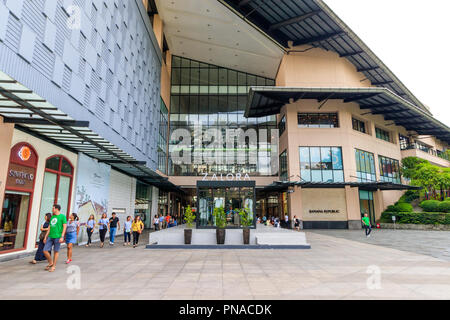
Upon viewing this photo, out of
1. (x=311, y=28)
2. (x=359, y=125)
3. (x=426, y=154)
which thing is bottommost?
(x=426, y=154)

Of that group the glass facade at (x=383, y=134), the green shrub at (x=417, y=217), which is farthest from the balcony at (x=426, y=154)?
the green shrub at (x=417, y=217)

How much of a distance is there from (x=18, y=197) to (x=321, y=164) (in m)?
25.4

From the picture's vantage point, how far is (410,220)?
27.8 m

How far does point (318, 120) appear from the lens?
96.2 feet

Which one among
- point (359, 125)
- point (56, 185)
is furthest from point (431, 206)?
point (56, 185)

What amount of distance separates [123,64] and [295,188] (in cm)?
2001

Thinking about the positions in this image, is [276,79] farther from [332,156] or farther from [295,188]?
[295,188]

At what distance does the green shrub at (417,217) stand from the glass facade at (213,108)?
1417 centimetres

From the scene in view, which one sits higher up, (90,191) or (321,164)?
(321,164)

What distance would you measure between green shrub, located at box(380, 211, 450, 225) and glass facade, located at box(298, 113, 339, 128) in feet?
38.6

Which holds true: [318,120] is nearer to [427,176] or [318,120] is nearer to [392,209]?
[392,209]

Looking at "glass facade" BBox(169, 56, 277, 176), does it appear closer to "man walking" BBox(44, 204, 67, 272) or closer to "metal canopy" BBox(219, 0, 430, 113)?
"metal canopy" BBox(219, 0, 430, 113)

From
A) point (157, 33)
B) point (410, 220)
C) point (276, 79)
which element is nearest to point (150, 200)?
point (157, 33)

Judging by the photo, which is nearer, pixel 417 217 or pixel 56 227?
pixel 56 227
